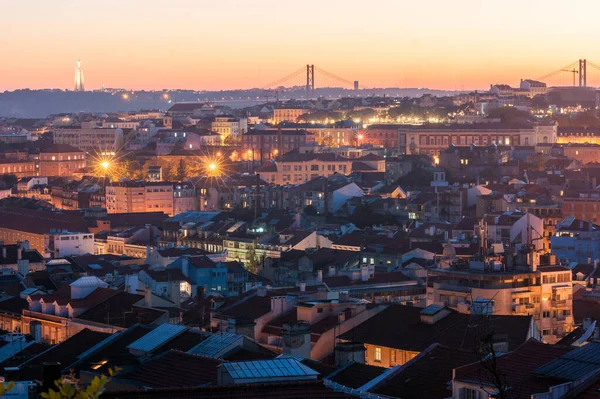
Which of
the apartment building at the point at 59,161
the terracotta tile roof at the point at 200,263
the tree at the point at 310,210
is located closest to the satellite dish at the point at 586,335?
the terracotta tile roof at the point at 200,263

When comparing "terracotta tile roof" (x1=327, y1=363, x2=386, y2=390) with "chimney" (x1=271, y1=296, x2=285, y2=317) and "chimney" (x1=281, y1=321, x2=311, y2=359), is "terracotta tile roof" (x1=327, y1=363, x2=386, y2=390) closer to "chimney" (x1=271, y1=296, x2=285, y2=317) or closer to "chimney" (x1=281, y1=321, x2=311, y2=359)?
"chimney" (x1=281, y1=321, x2=311, y2=359)

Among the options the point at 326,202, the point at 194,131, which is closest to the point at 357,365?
the point at 326,202

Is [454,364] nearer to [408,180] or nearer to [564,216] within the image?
[564,216]

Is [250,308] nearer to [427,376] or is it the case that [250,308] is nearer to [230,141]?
[427,376]

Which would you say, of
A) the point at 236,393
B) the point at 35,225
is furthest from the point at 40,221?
the point at 236,393

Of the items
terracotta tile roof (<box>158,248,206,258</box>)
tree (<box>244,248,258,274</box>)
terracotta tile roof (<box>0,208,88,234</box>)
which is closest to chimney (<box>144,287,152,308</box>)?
terracotta tile roof (<box>158,248,206,258</box>)
